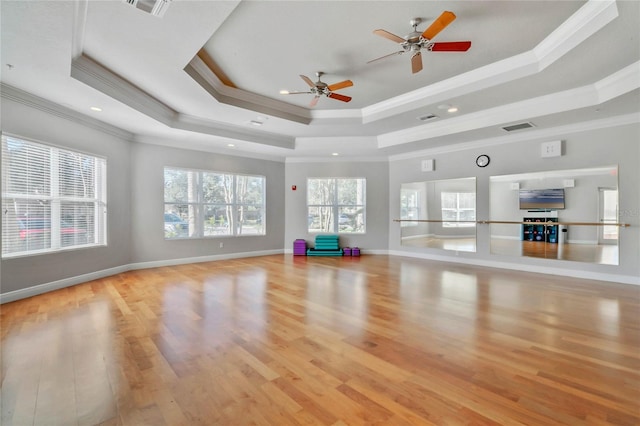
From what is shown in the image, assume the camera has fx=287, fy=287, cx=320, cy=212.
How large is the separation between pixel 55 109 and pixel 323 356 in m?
5.34

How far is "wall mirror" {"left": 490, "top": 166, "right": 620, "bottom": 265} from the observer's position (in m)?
5.08

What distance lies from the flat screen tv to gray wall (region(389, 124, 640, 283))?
0.20m

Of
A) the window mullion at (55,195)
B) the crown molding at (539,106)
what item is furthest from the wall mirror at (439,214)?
the window mullion at (55,195)

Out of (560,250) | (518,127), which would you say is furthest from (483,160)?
(560,250)

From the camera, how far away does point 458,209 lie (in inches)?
276

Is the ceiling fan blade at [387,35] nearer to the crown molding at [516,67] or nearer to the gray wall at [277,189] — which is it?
the crown molding at [516,67]

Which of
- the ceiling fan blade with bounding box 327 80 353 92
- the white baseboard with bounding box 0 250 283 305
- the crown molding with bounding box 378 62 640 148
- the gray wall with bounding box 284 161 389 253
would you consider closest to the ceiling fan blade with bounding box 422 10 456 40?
the ceiling fan blade with bounding box 327 80 353 92

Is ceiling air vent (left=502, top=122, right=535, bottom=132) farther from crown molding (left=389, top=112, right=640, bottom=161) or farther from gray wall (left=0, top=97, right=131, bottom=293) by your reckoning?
gray wall (left=0, top=97, right=131, bottom=293)

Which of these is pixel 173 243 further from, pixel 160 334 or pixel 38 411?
pixel 38 411

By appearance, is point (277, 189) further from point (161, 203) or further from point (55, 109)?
point (55, 109)

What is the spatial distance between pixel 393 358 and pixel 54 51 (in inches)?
176

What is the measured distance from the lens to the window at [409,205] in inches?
308

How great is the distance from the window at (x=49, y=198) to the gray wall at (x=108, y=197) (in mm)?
122

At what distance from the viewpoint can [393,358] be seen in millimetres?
2428
